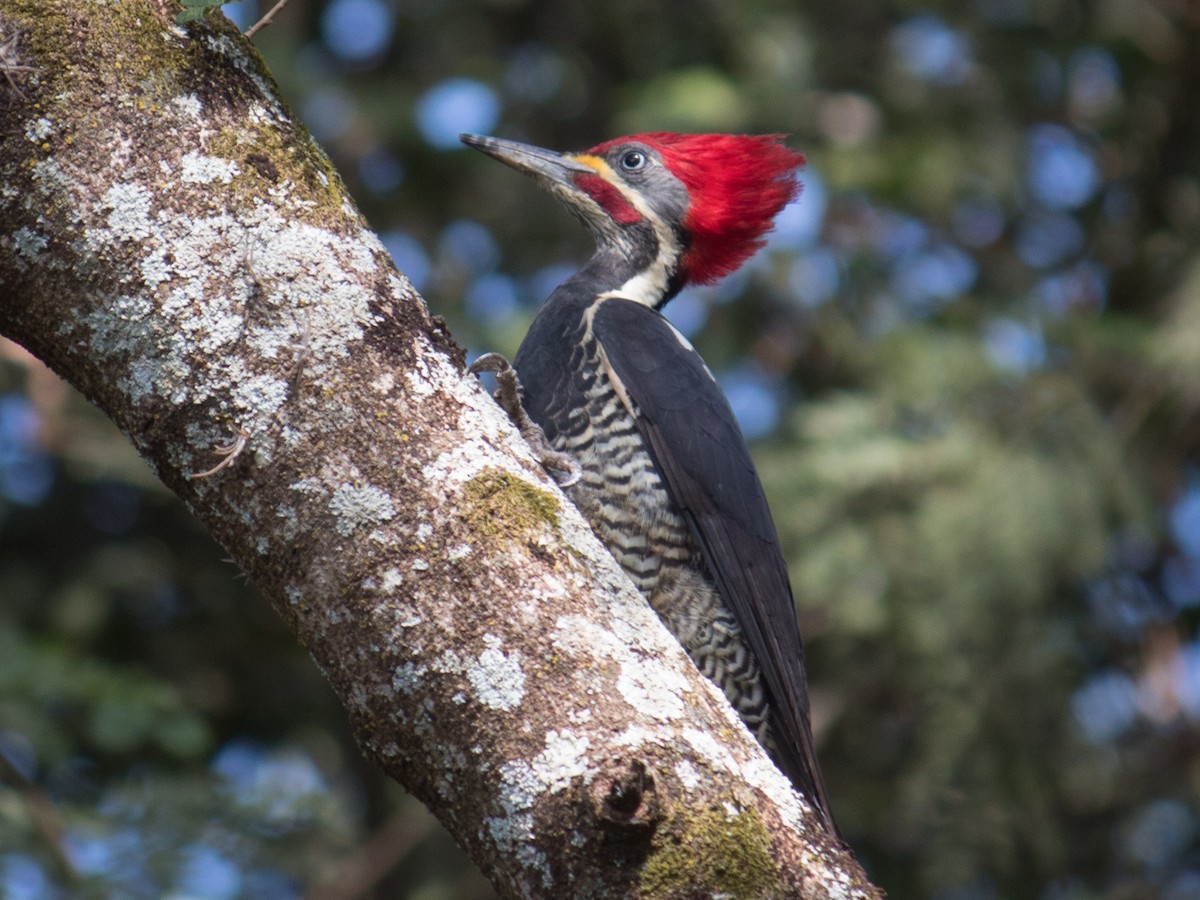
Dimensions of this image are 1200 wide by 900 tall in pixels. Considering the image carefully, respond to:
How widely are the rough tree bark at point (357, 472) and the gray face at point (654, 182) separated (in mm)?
2292

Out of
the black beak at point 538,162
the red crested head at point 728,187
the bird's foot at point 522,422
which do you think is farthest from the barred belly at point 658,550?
the red crested head at point 728,187

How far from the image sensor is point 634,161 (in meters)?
4.46

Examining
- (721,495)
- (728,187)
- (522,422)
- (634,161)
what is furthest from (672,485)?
(634,161)

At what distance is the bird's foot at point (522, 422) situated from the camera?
3027mm

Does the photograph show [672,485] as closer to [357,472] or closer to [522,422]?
[522,422]

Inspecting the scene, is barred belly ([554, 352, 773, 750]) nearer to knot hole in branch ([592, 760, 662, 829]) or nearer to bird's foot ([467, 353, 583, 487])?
bird's foot ([467, 353, 583, 487])

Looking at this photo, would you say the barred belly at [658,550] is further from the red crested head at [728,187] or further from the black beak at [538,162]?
the red crested head at [728,187]

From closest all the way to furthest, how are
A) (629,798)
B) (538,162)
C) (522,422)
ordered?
1. (629,798)
2. (522,422)
3. (538,162)

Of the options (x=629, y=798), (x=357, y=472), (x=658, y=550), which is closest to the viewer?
(x=629, y=798)

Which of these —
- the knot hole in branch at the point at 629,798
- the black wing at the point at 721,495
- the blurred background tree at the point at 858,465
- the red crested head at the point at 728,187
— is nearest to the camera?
the knot hole in branch at the point at 629,798

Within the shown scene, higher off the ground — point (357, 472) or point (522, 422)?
point (357, 472)

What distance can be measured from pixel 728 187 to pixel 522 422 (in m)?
1.53

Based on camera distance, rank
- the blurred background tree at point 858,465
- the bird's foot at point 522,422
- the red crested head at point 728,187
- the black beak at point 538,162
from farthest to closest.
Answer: the blurred background tree at point 858,465, the red crested head at point 728,187, the black beak at point 538,162, the bird's foot at point 522,422

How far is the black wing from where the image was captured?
11.1 feet
